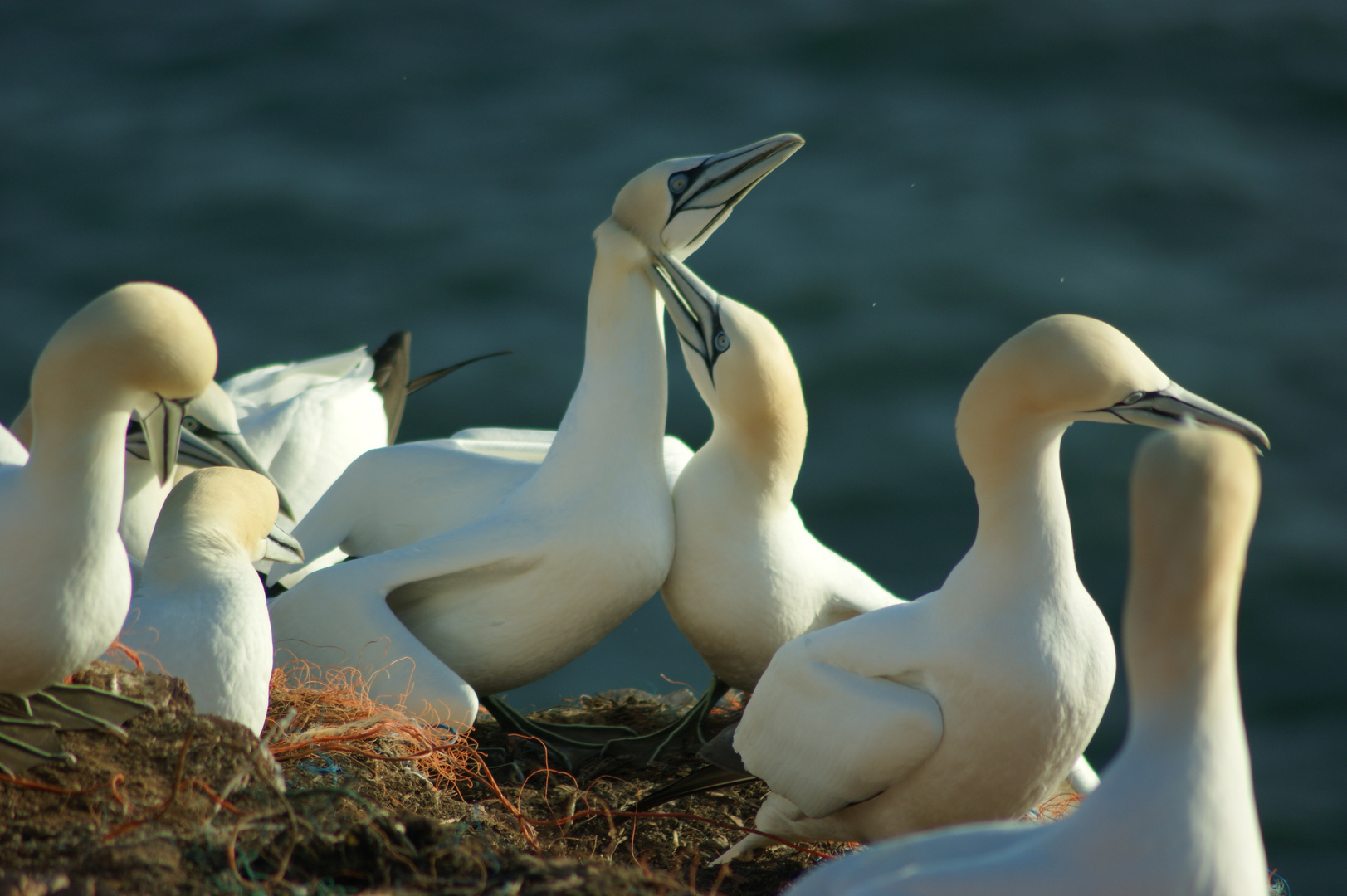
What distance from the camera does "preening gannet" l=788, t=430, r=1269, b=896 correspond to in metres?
2.24

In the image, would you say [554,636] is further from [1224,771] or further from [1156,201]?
[1156,201]

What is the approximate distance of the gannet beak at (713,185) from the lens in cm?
505

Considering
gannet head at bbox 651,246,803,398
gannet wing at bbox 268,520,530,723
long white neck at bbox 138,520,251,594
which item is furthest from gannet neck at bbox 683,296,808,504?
long white neck at bbox 138,520,251,594

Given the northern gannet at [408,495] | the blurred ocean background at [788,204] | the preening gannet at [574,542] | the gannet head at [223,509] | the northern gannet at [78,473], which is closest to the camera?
the northern gannet at [78,473]

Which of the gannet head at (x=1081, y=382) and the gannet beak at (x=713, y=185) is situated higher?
the gannet beak at (x=713, y=185)

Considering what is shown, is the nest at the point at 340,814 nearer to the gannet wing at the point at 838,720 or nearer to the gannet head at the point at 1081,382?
the gannet wing at the point at 838,720

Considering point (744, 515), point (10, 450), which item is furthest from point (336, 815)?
point (744, 515)

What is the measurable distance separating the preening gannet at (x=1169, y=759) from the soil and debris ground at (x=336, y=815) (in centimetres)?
79

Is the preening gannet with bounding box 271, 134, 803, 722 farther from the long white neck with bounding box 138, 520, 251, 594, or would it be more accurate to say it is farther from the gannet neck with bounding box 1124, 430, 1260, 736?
the gannet neck with bounding box 1124, 430, 1260, 736

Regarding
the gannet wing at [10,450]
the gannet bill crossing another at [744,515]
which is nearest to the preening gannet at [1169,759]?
the gannet bill crossing another at [744,515]

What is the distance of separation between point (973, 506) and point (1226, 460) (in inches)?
340

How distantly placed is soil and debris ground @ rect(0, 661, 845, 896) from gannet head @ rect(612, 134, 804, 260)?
6.30ft

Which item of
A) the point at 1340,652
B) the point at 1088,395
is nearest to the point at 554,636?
the point at 1088,395

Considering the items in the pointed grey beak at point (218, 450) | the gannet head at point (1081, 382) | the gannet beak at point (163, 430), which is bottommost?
the pointed grey beak at point (218, 450)
